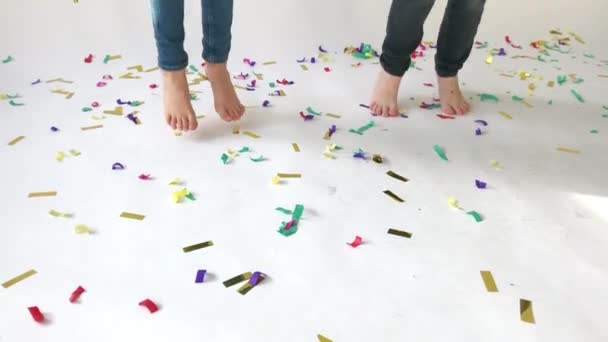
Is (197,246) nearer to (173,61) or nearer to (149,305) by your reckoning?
(149,305)

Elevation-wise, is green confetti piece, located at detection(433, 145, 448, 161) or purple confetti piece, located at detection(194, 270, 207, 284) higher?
green confetti piece, located at detection(433, 145, 448, 161)

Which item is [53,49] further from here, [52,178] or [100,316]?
[100,316]

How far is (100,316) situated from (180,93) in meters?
0.56

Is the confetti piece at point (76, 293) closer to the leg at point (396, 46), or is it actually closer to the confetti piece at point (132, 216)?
the confetti piece at point (132, 216)

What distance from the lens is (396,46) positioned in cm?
121

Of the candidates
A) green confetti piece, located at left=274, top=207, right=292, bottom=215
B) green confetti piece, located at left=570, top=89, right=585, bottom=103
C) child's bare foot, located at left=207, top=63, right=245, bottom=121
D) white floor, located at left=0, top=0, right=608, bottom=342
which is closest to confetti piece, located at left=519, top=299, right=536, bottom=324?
white floor, located at left=0, top=0, right=608, bottom=342

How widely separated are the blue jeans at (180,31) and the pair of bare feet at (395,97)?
0.37 m

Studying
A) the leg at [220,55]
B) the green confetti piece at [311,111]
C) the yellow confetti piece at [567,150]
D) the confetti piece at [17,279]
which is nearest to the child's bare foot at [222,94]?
the leg at [220,55]

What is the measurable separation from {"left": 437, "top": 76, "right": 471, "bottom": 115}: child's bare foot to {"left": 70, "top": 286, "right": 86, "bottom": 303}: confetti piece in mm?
906

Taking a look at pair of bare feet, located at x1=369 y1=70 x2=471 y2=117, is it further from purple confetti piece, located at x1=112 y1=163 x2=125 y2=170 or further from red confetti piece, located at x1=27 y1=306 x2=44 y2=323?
red confetti piece, located at x1=27 y1=306 x2=44 y2=323

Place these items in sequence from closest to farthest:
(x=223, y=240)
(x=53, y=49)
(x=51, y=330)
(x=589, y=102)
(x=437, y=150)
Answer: (x=51, y=330) < (x=223, y=240) < (x=437, y=150) < (x=589, y=102) < (x=53, y=49)

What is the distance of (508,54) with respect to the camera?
5.74 feet

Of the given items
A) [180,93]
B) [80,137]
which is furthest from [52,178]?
[180,93]

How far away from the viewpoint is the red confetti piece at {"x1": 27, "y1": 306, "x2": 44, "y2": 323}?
2.16ft
